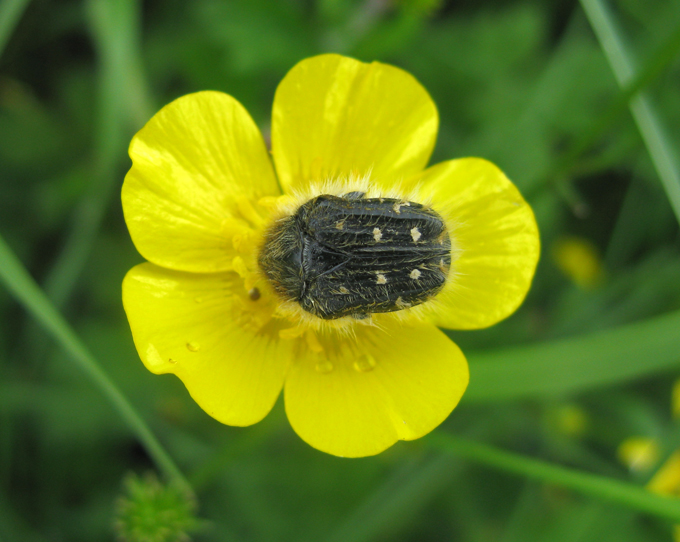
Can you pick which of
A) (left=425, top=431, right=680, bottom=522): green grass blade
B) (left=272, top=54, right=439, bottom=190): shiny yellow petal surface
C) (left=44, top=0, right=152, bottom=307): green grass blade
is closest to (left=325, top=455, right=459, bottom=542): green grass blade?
(left=425, top=431, right=680, bottom=522): green grass blade

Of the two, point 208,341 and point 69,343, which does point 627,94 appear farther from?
point 69,343

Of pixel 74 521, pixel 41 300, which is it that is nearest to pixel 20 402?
pixel 74 521

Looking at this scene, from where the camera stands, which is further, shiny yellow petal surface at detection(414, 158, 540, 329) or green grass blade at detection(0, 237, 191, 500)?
shiny yellow petal surface at detection(414, 158, 540, 329)

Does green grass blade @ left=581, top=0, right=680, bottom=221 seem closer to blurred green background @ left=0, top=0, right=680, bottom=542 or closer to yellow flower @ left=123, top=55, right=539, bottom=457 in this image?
blurred green background @ left=0, top=0, right=680, bottom=542

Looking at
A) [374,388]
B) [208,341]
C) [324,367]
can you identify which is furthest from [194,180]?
[374,388]

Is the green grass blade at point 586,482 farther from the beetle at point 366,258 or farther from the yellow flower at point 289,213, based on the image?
the beetle at point 366,258

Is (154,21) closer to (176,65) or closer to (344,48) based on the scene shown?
(176,65)
